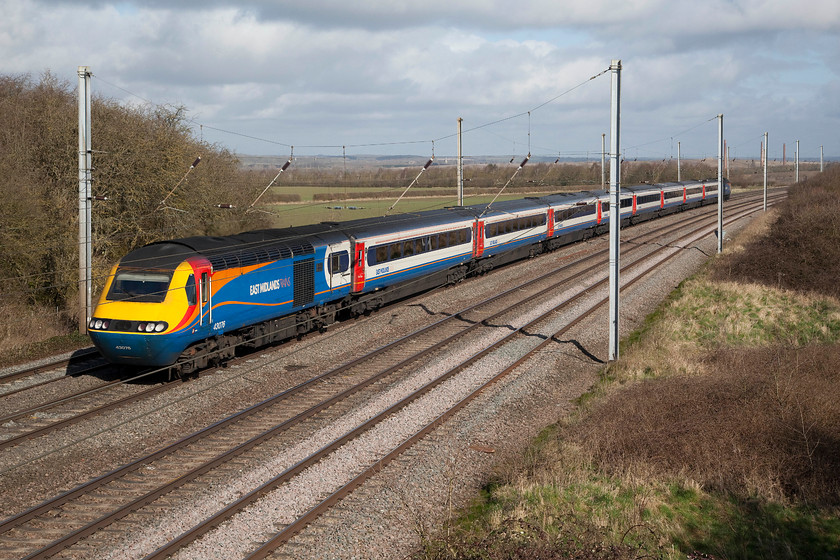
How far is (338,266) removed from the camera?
2277cm

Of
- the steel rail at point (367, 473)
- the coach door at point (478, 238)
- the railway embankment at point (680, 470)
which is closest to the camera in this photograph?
the railway embankment at point (680, 470)

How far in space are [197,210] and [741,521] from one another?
1184 inches

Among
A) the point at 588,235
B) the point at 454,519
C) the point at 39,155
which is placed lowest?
the point at 454,519

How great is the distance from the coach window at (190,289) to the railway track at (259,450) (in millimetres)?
3072

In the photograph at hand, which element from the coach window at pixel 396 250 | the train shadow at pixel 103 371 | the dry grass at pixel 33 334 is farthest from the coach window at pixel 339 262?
the dry grass at pixel 33 334

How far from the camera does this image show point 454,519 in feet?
36.0

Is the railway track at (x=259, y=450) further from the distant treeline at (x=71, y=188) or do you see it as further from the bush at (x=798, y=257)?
the bush at (x=798, y=257)

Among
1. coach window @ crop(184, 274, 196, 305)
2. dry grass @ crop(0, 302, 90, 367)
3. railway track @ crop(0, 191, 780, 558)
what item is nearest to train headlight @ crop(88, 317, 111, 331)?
coach window @ crop(184, 274, 196, 305)

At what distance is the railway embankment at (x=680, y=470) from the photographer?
9734 millimetres

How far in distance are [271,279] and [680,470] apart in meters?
11.7

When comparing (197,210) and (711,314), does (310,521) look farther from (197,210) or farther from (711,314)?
(197,210)

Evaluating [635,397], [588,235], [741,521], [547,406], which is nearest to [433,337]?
[547,406]

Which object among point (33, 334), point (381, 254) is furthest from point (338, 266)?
point (33, 334)

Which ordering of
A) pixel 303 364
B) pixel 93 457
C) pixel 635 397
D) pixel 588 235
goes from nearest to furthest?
pixel 93 457, pixel 635 397, pixel 303 364, pixel 588 235
